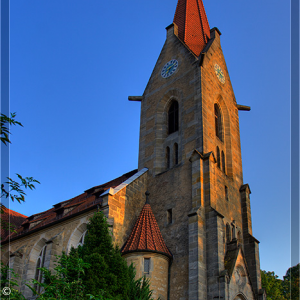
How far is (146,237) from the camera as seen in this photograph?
19.4m

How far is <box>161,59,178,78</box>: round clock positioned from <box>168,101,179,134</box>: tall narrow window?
217 centimetres

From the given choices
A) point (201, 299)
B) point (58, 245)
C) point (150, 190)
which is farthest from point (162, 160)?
point (201, 299)

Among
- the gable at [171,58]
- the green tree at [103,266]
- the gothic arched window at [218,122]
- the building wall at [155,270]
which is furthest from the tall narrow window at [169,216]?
the gable at [171,58]

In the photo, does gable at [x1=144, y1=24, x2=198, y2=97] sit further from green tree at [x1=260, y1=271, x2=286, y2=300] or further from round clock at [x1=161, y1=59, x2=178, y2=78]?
green tree at [x1=260, y1=271, x2=286, y2=300]

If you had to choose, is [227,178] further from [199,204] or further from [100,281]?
[100,281]

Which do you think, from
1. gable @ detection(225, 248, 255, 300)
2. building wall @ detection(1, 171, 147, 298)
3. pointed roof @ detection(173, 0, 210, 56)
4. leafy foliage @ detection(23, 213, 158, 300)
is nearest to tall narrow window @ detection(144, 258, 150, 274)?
leafy foliage @ detection(23, 213, 158, 300)

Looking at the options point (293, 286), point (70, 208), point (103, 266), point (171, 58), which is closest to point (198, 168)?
point (103, 266)

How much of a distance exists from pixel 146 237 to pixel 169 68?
39.6 ft

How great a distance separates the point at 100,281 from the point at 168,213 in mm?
6780

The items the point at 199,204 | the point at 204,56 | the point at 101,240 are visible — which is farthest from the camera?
the point at 204,56

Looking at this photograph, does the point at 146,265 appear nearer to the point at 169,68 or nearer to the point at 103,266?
the point at 103,266

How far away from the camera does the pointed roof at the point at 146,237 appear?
18828 millimetres

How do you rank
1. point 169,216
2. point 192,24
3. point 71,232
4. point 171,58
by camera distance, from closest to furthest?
1. point 169,216
2. point 71,232
3. point 171,58
4. point 192,24

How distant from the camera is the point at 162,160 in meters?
23.8
